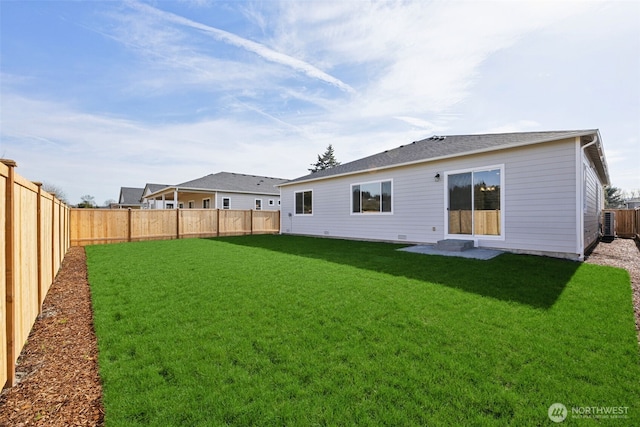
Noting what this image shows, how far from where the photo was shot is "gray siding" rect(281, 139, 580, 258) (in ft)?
21.6

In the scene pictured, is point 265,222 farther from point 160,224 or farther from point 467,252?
point 467,252

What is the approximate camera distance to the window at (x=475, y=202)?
7700 mm

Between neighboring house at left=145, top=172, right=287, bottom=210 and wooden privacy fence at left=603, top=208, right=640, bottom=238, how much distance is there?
732 inches

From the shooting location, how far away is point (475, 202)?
316 inches

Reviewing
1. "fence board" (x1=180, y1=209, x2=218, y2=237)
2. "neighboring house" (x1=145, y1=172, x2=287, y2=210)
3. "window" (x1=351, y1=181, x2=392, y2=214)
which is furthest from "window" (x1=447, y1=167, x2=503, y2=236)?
"neighboring house" (x1=145, y1=172, x2=287, y2=210)

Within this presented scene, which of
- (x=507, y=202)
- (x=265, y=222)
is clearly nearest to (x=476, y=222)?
(x=507, y=202)

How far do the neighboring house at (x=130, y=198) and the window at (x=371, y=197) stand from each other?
31.9m

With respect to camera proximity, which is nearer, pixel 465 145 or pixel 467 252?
pixel 467 252

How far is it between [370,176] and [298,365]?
935cm

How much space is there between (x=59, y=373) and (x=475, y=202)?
8758 mm

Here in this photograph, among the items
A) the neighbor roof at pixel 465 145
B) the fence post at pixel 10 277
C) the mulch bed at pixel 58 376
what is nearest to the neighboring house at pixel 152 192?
the neighbor roof at pixel 465 145

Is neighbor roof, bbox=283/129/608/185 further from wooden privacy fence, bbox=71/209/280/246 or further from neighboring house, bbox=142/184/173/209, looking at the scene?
neighboring house, bbox=142/184/173/209

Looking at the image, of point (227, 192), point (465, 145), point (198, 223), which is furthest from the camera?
point (227, 192)

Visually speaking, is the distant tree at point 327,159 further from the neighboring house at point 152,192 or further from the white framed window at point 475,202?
the white framed window at point 475,202
